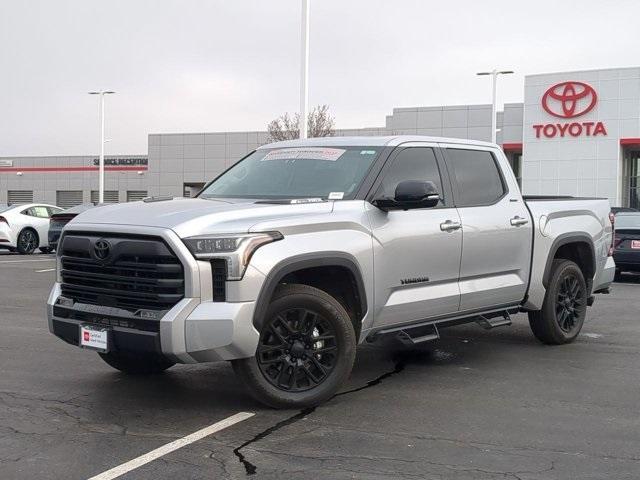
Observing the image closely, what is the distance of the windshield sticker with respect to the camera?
6465mm

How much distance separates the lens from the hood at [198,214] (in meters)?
5.05

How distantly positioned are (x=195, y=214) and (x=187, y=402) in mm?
1454

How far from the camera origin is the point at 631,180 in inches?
1462

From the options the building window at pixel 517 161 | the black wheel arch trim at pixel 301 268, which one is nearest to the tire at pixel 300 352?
the black wheel arch trim at pixel 301 268

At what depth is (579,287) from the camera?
325 inches

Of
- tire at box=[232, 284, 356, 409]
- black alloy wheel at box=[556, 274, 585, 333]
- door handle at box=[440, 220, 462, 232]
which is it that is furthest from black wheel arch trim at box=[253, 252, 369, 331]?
black alloy wheel at box=[556, 274, 585, 333]

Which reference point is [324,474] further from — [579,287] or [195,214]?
[579,287]

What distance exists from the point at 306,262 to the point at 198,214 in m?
0.80

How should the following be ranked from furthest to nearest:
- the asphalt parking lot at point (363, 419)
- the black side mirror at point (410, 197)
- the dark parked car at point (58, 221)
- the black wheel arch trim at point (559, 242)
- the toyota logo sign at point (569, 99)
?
the toyota logo sign at point (569, 99), the dark parked car at point (58, 221), the black wheel arch trim at point (559, 242), the black side mirror at point (410, 197), the asphalt parking lot at point (363, 419)

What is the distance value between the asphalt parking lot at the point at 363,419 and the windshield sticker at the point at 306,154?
6.05ft

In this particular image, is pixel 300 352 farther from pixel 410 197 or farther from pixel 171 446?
pixel 410 197

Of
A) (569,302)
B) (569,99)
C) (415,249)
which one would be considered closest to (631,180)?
(569,99)

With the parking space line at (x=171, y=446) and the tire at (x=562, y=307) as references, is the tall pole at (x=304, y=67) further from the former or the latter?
the parking space line at (x=171, y=446)

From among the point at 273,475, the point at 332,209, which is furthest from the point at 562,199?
the point at 273,475
